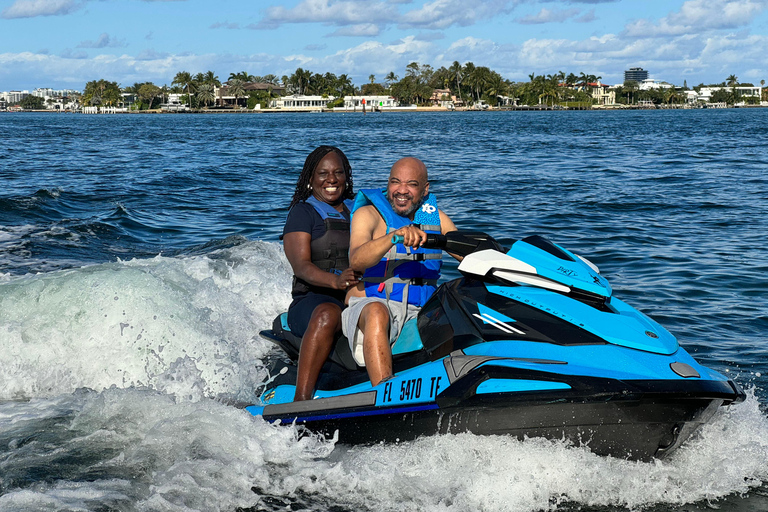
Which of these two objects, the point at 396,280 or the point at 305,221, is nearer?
the point at 396,280

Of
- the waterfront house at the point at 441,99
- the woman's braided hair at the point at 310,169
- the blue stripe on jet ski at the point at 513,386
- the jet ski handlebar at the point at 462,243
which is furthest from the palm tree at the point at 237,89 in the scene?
the blue stripe on jet ski at the point at 513,386

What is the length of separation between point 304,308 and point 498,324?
125 cm

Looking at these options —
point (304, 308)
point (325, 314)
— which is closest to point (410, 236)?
point (325, 314)

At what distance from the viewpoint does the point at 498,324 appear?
11.0ft

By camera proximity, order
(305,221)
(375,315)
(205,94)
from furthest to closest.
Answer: (205,94) → (305,221) → (375,315)

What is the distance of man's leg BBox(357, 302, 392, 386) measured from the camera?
3.63 metres

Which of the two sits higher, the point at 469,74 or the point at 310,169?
the point at 469,74

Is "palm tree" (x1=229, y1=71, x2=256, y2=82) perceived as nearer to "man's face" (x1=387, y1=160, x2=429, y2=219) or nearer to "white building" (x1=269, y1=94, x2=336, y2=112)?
"white building" (x1=269, y1=94, x2=336, y2=112)

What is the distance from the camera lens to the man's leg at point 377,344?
143 inches

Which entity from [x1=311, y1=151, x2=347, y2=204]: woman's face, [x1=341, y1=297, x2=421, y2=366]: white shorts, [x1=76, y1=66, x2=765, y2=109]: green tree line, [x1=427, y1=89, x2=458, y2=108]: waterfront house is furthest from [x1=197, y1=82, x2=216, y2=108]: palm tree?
[x1=341, y1=297, x2=421, y2=366]: white shorts

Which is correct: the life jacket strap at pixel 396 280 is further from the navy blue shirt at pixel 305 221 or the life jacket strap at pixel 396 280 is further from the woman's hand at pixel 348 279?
the navy blue shirt at pixel 305 221

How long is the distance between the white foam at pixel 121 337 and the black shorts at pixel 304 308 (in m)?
0.76

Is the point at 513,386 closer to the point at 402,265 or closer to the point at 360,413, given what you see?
the point at 360,413

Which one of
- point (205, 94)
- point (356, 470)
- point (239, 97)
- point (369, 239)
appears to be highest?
point (205, 94)
